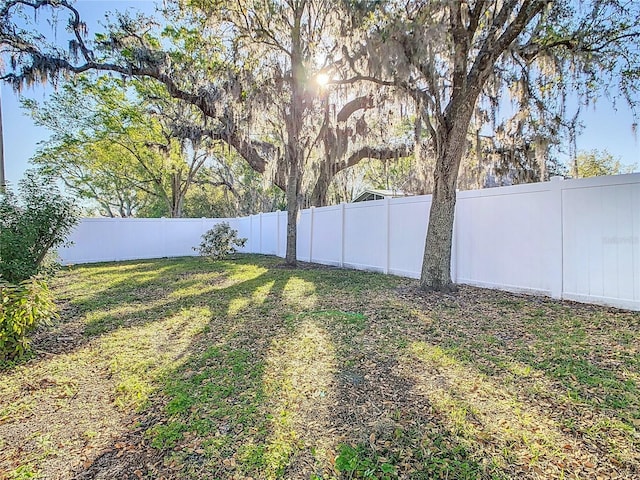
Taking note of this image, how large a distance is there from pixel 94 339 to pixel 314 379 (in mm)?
2461

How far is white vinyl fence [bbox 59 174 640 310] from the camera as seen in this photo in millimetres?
3771

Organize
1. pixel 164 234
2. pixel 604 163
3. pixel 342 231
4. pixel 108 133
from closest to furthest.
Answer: pixel 342 231, pixel 164 234, pixel 108 133, pixel 604 163

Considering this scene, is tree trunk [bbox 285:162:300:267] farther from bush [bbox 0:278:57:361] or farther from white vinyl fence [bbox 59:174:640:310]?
bush [bbox 0:278:57:361]

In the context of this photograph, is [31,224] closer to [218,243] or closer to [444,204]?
[444,204]

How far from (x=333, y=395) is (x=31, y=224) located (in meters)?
4.07

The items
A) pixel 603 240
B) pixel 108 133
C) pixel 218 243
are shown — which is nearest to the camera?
pixel 603 240

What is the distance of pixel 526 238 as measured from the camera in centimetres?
462

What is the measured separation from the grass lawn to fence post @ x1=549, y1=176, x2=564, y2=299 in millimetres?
318

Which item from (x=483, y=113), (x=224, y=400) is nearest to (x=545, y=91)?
(x=483, y=113)

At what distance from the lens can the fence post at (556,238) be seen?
168 inches

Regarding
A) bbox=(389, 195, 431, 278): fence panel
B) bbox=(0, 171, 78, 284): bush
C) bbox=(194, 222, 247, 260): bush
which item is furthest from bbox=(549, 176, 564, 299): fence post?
bbox=(194, 222, 247, 260): bush

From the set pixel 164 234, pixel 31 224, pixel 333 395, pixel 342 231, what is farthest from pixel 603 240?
pixel 164 234

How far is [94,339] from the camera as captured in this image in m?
3.45

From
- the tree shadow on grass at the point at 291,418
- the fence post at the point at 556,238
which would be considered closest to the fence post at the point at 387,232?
the fence post at the point at 556,238
